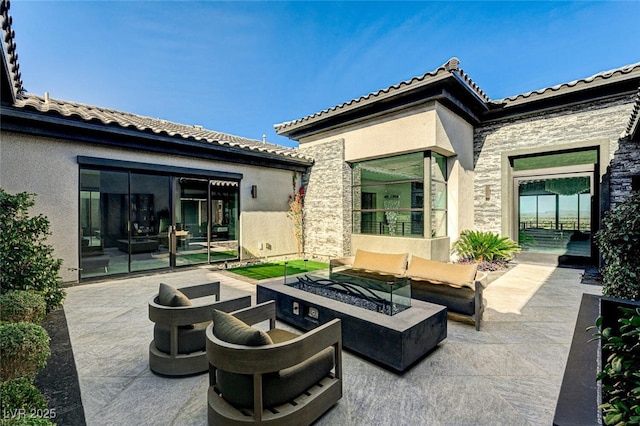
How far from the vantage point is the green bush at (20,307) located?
327 centimetres

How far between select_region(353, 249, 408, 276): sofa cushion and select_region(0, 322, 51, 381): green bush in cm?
455

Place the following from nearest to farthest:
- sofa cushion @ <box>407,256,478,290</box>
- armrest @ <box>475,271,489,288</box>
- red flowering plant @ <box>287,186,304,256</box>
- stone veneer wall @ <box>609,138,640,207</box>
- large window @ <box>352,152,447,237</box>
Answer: armrest @ <box>475,271,489,288</box> < sofa cushion @ <box>407,256,478,290</box> < stone veneer wall @ <box>609,138,640,207</box> < large window @ <box>352,152,447,237</box> < red flowering plant @ <box>287,186,304,256</box>

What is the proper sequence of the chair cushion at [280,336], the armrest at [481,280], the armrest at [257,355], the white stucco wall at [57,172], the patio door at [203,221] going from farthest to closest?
the patio door at [203,221]
the white stucco wall at [57,172]
the armrest at [481,280]
the chair cushion at [280,336]
the armrest at [257,355]

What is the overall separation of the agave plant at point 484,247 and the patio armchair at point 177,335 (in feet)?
24.2

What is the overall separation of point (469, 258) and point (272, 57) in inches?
399

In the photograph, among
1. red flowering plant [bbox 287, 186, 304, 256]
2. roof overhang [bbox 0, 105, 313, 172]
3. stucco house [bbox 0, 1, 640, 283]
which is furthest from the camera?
red flowering plant [bbox 287, 186, 304, 256]

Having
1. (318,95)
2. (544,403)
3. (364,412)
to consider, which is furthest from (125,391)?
(318,95)

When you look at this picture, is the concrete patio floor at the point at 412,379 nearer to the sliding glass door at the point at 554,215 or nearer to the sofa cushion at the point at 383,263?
the sofa cushion at the point at 383,263

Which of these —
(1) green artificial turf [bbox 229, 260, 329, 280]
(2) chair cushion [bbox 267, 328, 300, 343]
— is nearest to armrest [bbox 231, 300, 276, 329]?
(2) chair cushion [bbox 267, 328, 300, 343]

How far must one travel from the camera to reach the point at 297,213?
34.6ft

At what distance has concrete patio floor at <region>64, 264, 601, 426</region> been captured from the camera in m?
2.38

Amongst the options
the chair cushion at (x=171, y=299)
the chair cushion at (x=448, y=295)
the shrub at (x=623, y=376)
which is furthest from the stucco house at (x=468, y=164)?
the shrub at (x=623, y=376)

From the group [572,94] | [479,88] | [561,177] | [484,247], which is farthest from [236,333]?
[561,177]

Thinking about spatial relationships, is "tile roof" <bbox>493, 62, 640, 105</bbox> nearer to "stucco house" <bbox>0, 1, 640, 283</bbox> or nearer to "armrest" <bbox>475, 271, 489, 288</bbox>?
"stucco house" <bbox>0, 1, 640, 283</bbox>
